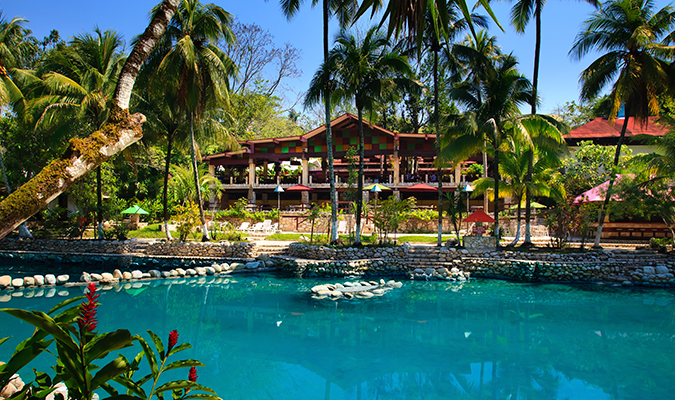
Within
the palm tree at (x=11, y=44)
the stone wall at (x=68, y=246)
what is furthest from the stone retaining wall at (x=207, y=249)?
the palm tree at (x=11, y=44)

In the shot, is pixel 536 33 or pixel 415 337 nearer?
pixel 415 337

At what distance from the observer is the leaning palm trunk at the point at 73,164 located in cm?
252

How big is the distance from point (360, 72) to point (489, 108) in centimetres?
579

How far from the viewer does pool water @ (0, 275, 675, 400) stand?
743 cm

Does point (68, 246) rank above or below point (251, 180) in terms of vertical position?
below

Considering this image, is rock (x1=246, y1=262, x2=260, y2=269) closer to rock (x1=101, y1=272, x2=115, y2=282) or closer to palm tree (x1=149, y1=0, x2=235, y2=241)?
rock (x1=101, y1=272, x2=115, y2=282)

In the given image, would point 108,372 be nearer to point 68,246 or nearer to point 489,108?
point 489,108

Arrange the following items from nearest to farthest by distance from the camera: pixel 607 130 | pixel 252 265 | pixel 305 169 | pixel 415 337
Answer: pixel 415 337 → pixel 252 265 → pixel 607 130 → pixel 305 169

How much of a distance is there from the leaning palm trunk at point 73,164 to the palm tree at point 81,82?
57.8ft

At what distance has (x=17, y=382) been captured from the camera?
192 inches

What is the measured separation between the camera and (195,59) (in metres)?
16.5

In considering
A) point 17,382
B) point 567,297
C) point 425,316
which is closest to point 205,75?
point 425,316

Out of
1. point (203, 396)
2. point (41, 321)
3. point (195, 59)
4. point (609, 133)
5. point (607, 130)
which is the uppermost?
point (195, 59)

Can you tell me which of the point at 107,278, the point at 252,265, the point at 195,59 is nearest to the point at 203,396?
the point at 107,278
